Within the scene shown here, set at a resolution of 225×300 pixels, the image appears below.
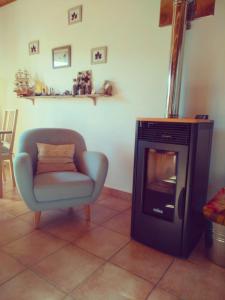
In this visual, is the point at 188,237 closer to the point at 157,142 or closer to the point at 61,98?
the point at 157,142

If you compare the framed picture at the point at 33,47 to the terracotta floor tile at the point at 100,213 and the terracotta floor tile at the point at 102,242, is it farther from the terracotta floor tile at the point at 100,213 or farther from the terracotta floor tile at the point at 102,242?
the terracotta floor tile at the point at 102,242

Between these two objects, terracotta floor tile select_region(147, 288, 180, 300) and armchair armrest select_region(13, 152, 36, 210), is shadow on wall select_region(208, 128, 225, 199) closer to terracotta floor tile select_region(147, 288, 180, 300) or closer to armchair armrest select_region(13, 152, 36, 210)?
terracotta floor tile select_region(147, 288, 180, 300)

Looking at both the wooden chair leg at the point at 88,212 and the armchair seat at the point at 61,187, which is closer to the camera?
the armchair seat at the point at 61,187

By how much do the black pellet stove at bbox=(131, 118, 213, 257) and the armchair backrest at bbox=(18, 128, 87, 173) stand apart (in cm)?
88

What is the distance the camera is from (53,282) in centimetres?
134

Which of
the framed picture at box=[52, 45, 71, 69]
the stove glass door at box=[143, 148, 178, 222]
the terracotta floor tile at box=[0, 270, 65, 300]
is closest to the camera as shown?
the terracotta floor tile at box=[0, 270, 65, 300]

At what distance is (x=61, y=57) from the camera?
2980 mm

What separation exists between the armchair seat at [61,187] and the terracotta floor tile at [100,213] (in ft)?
1.06

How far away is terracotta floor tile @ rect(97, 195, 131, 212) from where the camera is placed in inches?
97.0

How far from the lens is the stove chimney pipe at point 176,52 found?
174 cm

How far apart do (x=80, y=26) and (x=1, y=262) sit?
8.75 feet

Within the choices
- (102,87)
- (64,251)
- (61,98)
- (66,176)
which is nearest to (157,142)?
(66,176)

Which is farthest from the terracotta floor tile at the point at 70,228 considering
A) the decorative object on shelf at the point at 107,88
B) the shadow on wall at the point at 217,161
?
the decorative object on shelf at the point at 107,88

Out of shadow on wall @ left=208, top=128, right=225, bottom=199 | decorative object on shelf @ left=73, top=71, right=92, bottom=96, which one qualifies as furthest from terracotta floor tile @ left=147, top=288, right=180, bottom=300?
decorative object on shelf @ left=73, top=71, right=92, bottom=96
